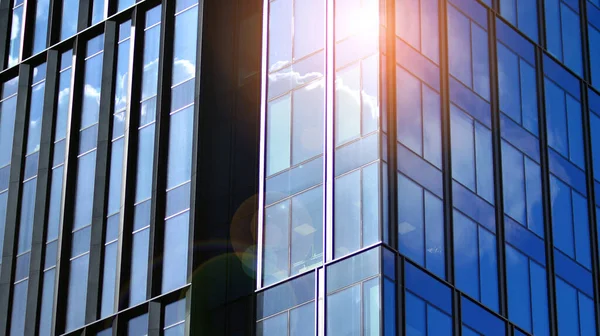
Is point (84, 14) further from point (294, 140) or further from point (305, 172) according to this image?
point (305, 172)

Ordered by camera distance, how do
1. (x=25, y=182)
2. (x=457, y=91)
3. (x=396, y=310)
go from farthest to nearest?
(x=25, y=182), (x=457, y=91), (x=396, y=310)

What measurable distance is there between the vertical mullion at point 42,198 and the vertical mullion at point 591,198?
18.5 metres

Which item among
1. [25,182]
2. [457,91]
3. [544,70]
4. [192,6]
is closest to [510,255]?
[457,91]

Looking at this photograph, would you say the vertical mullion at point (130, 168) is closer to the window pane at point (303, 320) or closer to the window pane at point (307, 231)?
the window pane at point (307, 231)

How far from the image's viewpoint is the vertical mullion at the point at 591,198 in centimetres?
4434

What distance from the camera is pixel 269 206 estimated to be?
38.8m

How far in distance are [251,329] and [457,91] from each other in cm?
966

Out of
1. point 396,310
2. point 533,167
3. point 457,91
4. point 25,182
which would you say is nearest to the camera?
point 396,310

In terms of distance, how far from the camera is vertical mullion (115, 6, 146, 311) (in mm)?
40781

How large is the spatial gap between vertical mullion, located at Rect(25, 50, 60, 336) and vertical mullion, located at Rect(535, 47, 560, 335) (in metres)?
16.7

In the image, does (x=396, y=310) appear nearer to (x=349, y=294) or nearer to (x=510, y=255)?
(x=349, y=294)

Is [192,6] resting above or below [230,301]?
above

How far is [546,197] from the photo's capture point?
43.0m

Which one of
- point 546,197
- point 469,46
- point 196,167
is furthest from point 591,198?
point 196,167
